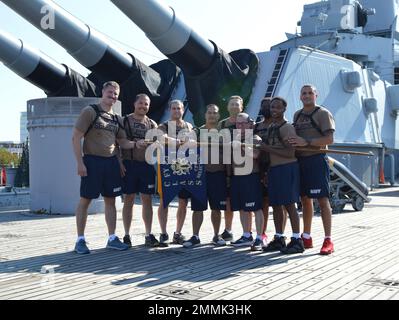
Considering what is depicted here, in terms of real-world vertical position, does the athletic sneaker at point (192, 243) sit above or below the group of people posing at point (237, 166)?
below

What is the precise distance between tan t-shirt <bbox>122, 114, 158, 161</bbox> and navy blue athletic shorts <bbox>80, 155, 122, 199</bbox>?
0.19 meters

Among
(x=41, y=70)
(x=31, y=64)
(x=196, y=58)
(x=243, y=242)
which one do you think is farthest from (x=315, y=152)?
(x=41, y=70)

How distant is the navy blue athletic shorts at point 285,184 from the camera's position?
181 inches

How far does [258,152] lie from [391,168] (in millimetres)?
14512

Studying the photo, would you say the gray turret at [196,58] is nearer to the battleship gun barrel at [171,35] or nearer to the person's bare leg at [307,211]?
the battleship gun barrel at [171,35]

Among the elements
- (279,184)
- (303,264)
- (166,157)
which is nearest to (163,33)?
(166,157)

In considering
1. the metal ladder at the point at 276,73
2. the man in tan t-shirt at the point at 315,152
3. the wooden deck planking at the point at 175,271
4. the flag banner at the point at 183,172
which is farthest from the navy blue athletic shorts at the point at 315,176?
the metal ladder at the point at 276,73

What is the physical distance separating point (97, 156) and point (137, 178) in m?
0.48

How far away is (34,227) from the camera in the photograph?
6.43m

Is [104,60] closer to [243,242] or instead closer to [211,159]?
[211,159]

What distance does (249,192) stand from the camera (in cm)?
476

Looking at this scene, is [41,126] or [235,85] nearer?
[41,126]

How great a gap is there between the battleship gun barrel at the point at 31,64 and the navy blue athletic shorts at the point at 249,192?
725 cm
